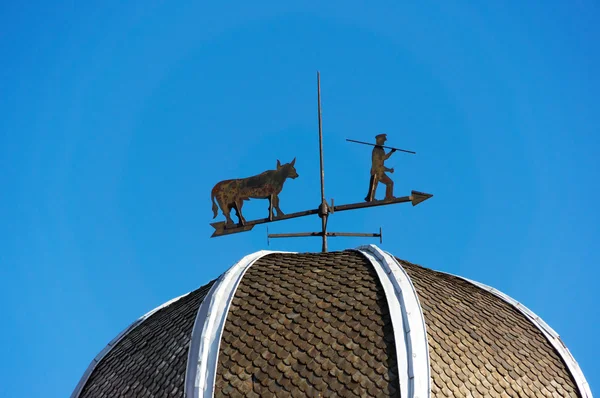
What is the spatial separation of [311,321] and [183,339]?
2255mm

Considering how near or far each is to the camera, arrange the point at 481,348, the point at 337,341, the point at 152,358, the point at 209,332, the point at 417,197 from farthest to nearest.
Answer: the point at 417,197 < the point at 152,358 < the point at 481,348 < the point at 209,332 < the point at 337,341

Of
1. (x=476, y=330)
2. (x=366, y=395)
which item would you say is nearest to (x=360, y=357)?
(x=366, y=395)

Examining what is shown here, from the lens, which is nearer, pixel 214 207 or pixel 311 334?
pixel 311 334

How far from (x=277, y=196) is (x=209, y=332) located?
16.3 ft

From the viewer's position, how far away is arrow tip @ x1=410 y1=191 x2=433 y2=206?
1000 inches

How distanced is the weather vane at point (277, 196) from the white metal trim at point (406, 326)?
236 cm

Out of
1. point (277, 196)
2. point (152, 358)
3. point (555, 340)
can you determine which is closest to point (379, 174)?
point (277, 196)

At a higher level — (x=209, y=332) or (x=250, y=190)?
(x=250, y=190)

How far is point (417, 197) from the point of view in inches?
1000

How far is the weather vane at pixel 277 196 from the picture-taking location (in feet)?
83.9

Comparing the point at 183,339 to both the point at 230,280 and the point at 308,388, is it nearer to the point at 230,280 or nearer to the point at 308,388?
the point at 230,280

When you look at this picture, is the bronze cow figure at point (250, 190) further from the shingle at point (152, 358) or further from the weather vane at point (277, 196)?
the shingle at point (152, 358)

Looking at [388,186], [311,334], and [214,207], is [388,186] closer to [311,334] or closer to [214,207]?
[214,207]

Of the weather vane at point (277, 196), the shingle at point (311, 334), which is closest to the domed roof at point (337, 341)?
the shingle at point (311, 334)
